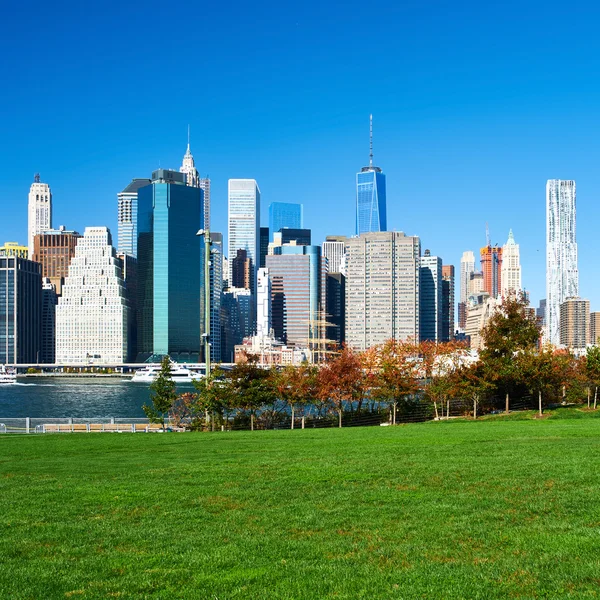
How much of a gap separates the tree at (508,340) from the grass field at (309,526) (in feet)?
74.1

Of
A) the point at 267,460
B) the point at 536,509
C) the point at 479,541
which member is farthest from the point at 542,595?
the point at 267,460

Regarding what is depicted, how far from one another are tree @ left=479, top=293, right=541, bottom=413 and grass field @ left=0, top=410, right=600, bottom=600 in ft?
74.1

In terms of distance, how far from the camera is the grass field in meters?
8.11

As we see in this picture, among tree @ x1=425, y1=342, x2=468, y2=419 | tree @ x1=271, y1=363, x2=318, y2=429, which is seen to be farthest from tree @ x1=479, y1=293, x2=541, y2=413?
tree @ x1=271, y1=363, x2=318, y2=429

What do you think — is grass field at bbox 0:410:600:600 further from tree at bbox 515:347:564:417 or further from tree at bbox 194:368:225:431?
tree at bbox 515:347:564:417

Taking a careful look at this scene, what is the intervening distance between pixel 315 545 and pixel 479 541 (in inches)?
79.2

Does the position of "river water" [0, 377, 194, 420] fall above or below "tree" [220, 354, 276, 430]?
below

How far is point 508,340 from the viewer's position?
4094 cm

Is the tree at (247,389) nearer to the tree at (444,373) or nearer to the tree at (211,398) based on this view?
the tree at (211,398)

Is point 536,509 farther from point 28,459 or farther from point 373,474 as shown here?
point 28,459

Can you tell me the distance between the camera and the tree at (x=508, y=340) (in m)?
40.1

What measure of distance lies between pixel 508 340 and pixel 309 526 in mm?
32396

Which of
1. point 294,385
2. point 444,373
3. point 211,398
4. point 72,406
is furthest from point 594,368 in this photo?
point 72,406

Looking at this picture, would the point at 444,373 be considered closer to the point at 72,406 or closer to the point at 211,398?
the point at 211,398
